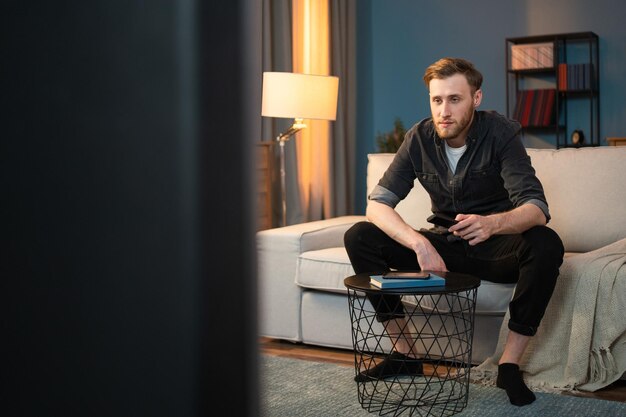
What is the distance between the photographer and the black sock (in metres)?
2.40

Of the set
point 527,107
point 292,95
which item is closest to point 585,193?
point 292,95

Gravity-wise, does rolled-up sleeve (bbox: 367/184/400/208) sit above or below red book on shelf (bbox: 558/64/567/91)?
below

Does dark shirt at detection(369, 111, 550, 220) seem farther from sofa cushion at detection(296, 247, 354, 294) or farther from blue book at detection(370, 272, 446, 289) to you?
blue book at detection(370, 272, 446, 289)

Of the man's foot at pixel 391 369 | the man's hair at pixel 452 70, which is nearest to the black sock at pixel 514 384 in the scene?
the man's foot at pixel 391 369

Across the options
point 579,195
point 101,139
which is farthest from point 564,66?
point 101,139

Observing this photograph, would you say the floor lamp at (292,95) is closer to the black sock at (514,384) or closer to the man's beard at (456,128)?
the man's beard at (456,128)

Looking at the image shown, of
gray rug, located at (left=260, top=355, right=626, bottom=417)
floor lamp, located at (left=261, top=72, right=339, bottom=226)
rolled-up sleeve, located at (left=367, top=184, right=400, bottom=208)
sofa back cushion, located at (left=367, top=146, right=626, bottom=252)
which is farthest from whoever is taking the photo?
floor lamp, located at (left=261, top=72, right=339, bottom=226)

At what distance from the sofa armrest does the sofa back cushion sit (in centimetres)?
93

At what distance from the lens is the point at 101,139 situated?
19 centimetres

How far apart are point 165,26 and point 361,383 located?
8.55 feet

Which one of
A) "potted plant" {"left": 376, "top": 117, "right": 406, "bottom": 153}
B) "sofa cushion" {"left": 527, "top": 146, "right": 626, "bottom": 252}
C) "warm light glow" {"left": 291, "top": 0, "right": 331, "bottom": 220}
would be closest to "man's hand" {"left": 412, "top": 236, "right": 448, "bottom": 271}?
"sofa cushion" {"left": 527, "top": 146, "right": 626, "bottom": 252}

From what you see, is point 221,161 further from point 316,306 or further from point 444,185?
point 316,306

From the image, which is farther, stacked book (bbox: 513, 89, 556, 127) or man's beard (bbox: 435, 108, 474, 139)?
stacked book (bbox: 513, 89, 556, 127)

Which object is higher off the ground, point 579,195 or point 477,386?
point 579,195
